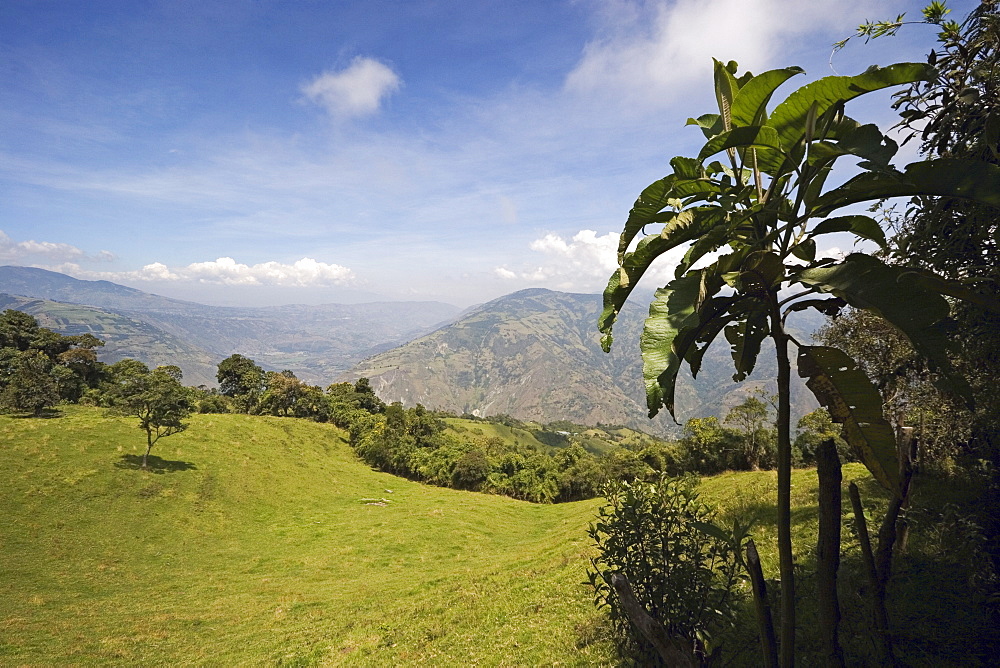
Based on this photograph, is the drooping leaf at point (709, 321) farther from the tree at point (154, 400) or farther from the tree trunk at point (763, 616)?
the tree at point (154, 400)

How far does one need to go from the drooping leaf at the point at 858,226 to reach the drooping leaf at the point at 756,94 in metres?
0.89

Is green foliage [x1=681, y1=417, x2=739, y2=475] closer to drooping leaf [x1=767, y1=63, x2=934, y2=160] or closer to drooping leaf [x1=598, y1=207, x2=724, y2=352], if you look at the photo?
drooping leaf [x1=598, y1=207, x2=724, y2=352]

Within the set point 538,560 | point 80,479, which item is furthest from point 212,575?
point 538,560

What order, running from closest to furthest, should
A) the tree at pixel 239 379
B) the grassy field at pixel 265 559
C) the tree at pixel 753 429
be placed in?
the grassy field at pixel 265 559 < the tree at pixel 753 429 < the tree at pixel 239 379

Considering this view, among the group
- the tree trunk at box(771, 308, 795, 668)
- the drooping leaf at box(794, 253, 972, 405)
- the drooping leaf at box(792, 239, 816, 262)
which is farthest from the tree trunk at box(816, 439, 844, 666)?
the drooping leaf at box(792, 239, 816, 262)

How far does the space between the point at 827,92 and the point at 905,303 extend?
4.54 ft

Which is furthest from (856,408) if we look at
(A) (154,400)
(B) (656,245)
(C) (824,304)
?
(A) (154,400)

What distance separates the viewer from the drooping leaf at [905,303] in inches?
84.9

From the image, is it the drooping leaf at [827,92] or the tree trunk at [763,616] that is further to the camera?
the tree trunk at [763,616]

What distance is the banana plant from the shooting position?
7.34ft

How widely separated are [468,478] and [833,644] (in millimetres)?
57995

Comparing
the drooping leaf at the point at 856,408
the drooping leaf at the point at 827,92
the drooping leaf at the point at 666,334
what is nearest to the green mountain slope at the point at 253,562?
the drooping leaf at the point at 856,408

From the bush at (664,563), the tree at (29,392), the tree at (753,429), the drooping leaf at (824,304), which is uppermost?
the drooping leaf at (824,304)

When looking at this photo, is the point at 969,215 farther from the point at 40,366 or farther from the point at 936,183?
the point at 40,366
